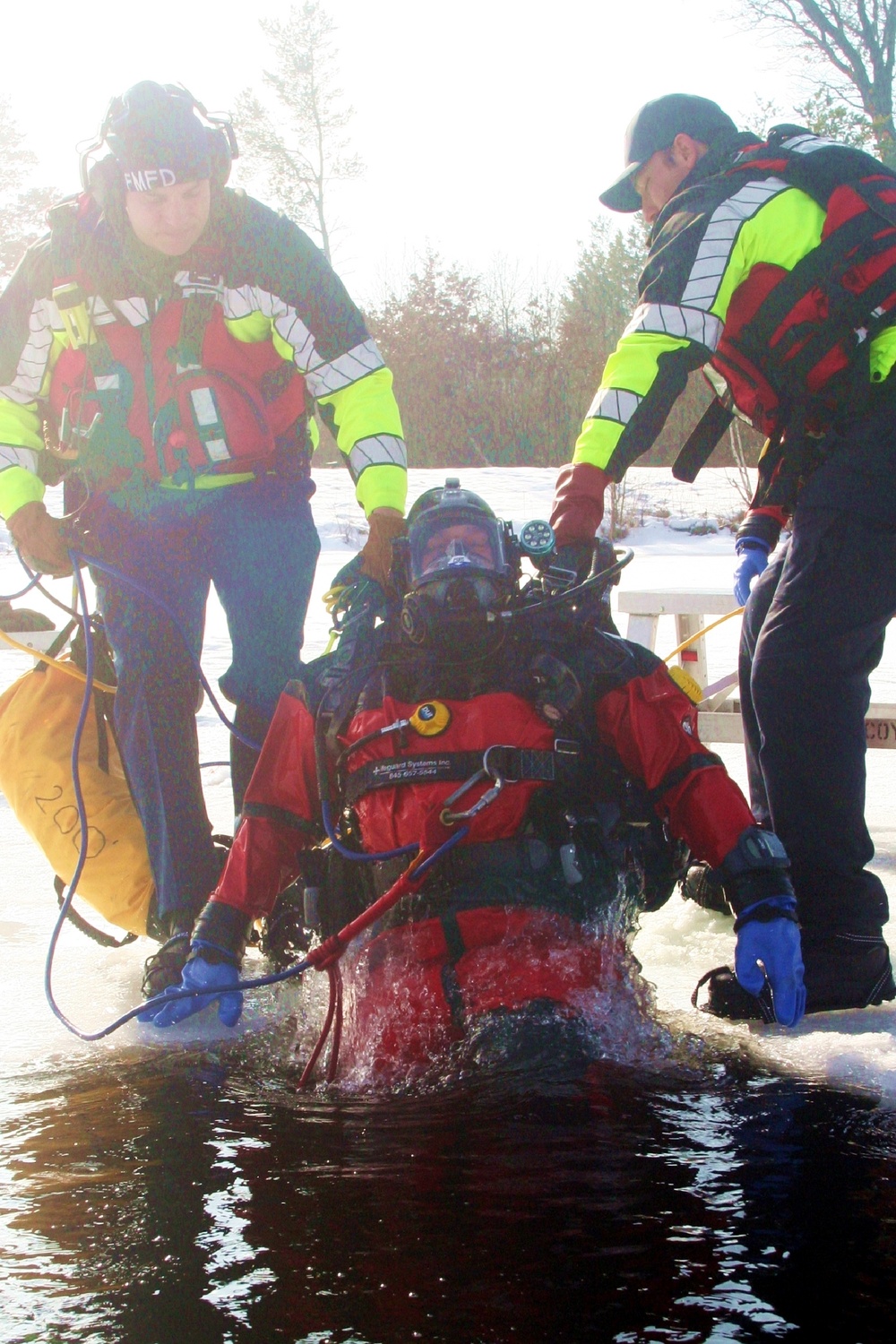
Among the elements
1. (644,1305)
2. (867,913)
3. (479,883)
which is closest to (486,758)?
(479,883)

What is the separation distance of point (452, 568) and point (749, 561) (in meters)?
1.15

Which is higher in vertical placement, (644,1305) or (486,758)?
(486,758)

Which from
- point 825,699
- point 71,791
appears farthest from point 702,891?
point 71,791

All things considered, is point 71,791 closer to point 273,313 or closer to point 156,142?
point 273,313

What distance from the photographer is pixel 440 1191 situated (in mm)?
2002

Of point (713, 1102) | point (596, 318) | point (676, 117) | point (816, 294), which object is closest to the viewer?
point (713, 1102)

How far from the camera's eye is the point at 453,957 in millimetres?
2592

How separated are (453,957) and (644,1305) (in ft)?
3.21

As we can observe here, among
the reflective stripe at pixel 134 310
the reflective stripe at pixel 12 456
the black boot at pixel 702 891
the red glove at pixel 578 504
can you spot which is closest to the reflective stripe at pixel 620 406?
the red glove at pixel 578 504

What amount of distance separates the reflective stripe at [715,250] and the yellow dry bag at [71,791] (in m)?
1.83

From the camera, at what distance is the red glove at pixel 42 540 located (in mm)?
3279

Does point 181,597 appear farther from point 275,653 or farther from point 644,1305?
point 644,1305

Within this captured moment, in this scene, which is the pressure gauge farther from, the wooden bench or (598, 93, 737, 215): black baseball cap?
the wooden bench

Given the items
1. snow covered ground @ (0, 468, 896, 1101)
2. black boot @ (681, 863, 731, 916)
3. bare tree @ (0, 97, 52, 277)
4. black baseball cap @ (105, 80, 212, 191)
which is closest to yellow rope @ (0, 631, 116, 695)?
snow covered ground @ (0, 468, 896, 1101)
